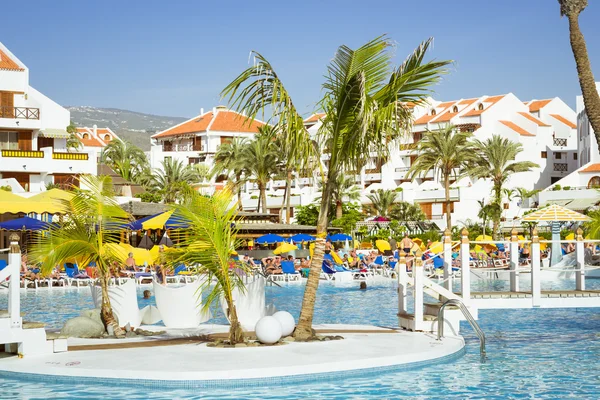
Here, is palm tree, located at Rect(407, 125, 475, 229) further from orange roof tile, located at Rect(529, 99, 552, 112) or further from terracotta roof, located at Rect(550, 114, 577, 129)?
orange roof tile, located at Rect(529, 99, 552, 112)

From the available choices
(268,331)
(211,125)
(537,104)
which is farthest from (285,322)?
(211,125)

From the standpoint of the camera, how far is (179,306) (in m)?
15.9

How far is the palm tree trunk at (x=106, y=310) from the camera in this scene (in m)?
14.2

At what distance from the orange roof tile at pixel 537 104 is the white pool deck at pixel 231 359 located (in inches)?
3134

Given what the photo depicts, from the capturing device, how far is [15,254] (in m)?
12.2

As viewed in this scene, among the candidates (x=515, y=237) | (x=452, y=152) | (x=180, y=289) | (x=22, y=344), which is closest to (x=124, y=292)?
(x=180, y=289)

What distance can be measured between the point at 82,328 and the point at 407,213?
187 ft

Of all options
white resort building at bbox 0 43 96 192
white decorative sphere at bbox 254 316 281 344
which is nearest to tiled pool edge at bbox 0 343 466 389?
white decorative sphere at bbox 254 316 281 344

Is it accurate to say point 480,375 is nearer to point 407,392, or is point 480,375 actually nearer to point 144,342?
point 407,392

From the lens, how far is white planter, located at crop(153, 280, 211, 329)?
1580 cm

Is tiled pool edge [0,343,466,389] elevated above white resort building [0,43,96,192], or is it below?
below

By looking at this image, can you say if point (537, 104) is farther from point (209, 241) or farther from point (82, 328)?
point (209, 241)

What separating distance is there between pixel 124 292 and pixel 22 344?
2.90m

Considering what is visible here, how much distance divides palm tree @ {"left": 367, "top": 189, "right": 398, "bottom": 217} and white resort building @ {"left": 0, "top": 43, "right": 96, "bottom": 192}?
28.4 m
